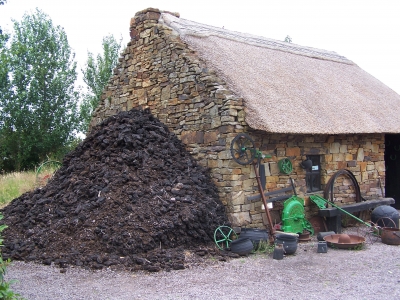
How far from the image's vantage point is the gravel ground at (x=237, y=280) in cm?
538

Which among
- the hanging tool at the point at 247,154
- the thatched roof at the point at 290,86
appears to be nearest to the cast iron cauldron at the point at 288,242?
the hanging tool at the point at 247,154

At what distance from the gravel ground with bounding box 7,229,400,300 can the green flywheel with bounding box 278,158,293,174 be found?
206 centimetres

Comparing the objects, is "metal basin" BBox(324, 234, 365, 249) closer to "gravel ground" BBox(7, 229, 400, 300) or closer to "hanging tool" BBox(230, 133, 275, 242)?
"gravel ground" BBox(7, 229, 400, 300)

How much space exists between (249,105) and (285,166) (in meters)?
1.56

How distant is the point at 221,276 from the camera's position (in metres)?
6.16

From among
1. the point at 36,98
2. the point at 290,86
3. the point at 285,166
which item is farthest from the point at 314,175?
the point at 36,98

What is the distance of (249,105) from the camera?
819 centimetres

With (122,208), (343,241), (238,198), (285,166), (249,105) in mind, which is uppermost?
(249,105)

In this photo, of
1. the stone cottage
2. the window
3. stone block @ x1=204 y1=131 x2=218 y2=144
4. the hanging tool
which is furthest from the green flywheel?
stone block @ x1=204 y1=131 x2=218 y2=144

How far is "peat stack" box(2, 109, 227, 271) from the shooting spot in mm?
6804

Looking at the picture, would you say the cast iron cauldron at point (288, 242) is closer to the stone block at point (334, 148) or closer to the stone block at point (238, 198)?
the stone block at point (238, 198)

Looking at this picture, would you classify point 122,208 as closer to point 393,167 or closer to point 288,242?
point 288,242

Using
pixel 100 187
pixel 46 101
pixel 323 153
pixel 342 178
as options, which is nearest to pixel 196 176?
pixel 100 187

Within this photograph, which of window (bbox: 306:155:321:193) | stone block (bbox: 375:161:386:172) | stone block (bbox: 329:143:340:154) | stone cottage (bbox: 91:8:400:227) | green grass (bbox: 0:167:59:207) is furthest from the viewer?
green grass (bbox: 0:167:59:207)
